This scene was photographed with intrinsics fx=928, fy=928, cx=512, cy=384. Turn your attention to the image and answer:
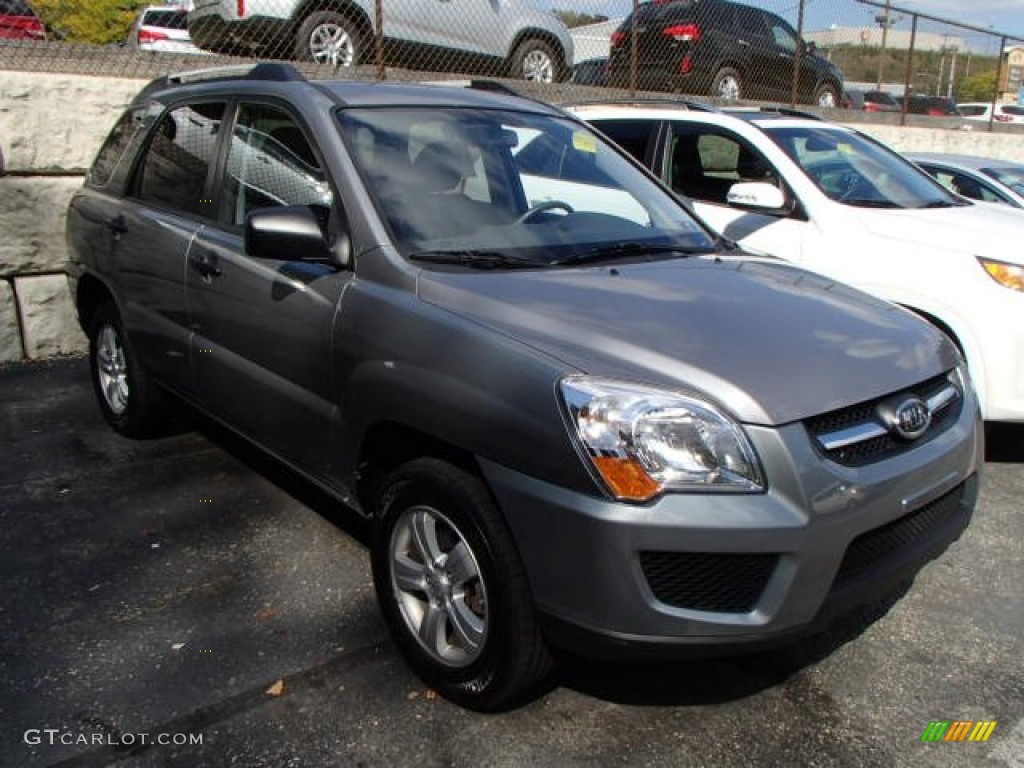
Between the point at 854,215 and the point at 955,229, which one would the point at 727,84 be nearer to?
the point at 854,215

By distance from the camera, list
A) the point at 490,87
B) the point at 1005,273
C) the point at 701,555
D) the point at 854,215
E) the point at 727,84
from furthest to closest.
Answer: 1. the point at 727,84
2. the point at 854,215
3. the point at 1005,273
4. the point at 490,87
5. the point at 701,555

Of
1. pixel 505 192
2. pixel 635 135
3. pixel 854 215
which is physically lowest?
pixel 854 215

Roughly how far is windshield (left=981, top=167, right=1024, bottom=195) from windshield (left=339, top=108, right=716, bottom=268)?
274 inches

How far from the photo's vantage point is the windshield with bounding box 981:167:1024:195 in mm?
9327


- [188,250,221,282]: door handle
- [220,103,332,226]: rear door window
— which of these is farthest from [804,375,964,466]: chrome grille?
[188,250,221,282]: door handle

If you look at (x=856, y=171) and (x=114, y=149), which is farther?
(x=856, y=171)

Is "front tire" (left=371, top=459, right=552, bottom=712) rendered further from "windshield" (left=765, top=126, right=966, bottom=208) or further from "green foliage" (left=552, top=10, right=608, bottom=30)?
"green foliage" (left=552, top=10, right=608, bottom=30)

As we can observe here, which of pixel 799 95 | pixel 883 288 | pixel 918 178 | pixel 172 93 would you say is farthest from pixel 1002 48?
pixel 172 93

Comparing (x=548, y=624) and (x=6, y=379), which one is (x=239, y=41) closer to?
(x=6, y=379)

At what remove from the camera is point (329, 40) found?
8766mm

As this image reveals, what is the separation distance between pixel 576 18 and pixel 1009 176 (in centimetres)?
552

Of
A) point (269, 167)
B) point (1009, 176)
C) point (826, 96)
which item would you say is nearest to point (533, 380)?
point (269, 167)

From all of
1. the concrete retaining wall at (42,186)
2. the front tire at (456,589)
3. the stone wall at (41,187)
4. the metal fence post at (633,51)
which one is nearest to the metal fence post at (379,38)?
the concrete retaining wall at (42,186)

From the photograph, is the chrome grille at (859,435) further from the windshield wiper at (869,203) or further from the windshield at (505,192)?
the windshield wiper at (869,203)
